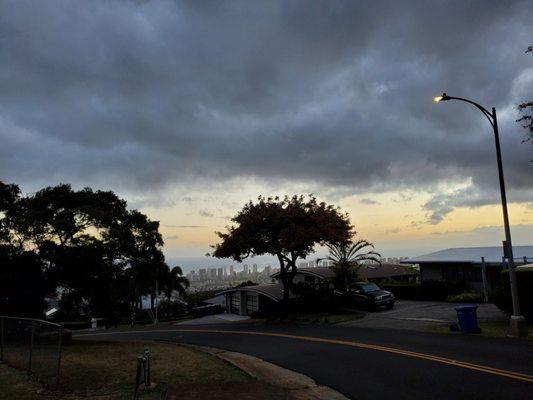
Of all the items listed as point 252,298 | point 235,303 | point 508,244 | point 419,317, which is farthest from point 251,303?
point 508,244

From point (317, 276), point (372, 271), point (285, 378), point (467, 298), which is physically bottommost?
point (285, 378)

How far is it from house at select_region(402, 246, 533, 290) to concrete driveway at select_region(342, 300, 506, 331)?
5.85m

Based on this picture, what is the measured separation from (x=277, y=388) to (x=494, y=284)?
29142 millimetres

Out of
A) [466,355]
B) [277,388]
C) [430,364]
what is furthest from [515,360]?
[277,388]

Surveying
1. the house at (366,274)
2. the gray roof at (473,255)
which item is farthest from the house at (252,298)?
the gray roof at (473,255)

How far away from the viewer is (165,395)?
9.80 metres

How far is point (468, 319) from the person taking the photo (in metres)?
17.8

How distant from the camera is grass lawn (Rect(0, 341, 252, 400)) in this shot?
10391 mm

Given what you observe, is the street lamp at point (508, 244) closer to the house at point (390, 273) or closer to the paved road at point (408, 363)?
the paved road at point (408, 363)

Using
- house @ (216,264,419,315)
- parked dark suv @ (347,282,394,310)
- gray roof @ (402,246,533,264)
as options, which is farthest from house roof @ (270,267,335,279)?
parked dark suv @ (347,282,394,310)

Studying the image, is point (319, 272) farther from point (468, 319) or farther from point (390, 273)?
point (468, 319)

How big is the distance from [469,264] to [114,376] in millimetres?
30877

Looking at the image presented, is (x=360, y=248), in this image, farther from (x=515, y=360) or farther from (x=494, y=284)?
(x=515, y=360)

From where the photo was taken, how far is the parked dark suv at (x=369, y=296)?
99.8 ft
